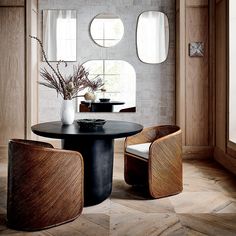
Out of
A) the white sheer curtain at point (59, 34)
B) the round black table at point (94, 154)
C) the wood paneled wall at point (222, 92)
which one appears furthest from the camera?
the white sheer curtain at point (59, 34)

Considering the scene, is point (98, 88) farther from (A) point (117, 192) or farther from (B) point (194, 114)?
(A) point (117, 192)

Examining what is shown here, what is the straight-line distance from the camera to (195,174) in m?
3.60

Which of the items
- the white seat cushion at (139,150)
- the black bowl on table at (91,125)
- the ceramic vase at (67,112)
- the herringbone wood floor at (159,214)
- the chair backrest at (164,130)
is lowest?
the herringbone wood floor at (159,214)

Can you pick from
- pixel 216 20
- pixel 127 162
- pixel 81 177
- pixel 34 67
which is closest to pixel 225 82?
pixel 216 20

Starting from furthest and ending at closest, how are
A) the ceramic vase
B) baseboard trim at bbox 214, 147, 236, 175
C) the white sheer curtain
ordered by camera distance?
the white sheer curtain → baseboard trim at bbox 214, 147, 236, 175 → the ceramic vase

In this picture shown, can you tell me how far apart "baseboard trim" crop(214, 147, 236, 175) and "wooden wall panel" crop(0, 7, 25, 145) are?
2859 millimetres

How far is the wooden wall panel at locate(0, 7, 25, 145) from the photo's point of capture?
173 inches

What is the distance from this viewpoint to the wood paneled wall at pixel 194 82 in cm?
438

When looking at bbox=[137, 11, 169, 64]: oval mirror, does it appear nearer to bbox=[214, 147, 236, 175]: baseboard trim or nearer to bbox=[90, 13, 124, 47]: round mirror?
bbox=[90, 13, 124, 47]: round mirror

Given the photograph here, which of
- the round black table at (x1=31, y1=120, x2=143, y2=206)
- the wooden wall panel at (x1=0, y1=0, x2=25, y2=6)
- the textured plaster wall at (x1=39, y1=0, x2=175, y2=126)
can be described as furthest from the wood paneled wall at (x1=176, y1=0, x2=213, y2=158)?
the wooden wall panel at (x1=0, y1=0, x2=25, y2=6)

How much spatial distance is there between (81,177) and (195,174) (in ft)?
6.05

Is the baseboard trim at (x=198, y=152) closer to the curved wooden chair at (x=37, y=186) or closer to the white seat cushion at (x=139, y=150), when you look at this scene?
the white seat cushion at (x=139, y=150)

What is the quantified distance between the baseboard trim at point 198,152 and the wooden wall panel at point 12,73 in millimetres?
2468

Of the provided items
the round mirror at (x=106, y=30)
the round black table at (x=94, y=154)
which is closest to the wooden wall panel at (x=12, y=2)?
the round mirror at (x=106, y=30)
